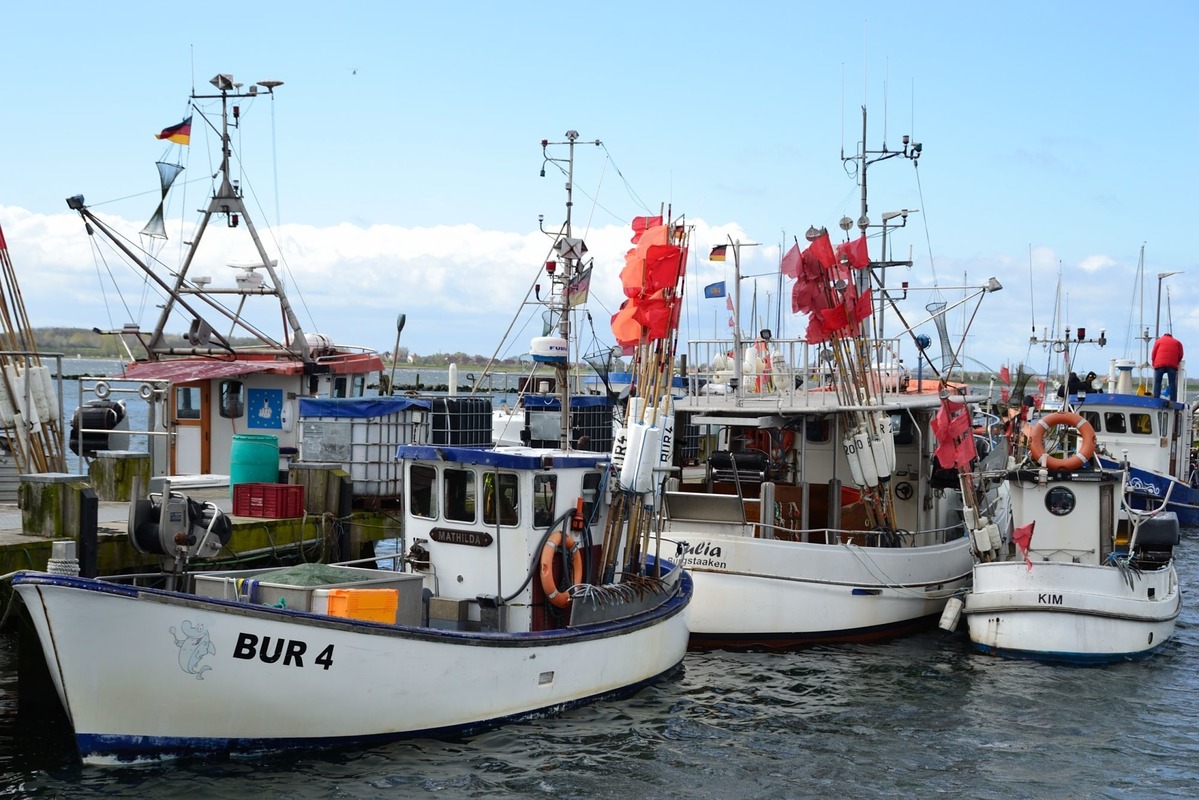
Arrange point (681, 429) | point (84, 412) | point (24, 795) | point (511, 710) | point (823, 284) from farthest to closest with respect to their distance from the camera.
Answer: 1. point (84, 412)
2. point (681, 429)
3. point (823, 284)
4. point (511, 710)
5. point (24, 795)

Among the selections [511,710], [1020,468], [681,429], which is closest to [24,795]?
[511,710]

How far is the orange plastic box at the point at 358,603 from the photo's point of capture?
37.0 ft

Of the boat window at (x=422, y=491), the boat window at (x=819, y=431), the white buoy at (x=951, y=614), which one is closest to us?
the boat window at (x=422, y=491)

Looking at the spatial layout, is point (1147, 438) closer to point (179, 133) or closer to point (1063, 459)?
point (1063, 459)

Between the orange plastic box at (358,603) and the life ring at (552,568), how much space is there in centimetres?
186

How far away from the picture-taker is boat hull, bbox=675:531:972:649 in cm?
1661

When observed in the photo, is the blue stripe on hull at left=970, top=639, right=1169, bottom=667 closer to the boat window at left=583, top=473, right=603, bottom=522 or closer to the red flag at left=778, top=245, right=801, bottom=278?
the red flag at left=778, top=245, right=801, bottom=278

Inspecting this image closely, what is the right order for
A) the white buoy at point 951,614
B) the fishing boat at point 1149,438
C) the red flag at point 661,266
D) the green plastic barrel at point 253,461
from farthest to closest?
the fishing boat at point 1149,438 < the green plastic barrel at point 253,461 < the white buoy at point 951,614 < the red flag at point 661,266

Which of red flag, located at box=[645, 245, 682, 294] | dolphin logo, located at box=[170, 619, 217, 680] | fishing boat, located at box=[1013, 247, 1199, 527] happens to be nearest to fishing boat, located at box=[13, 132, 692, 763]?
dolphin logo, located at box=[170, 619, 217, 680]

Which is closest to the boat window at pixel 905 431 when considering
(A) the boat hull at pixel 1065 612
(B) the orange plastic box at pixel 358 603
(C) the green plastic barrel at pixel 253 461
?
(A) the boat hull at pixel 1065 612

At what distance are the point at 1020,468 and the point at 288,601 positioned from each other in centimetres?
1099

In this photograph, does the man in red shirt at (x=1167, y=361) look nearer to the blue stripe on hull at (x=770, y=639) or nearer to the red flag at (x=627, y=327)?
the blue stripe on hull at (x=770, y=639)

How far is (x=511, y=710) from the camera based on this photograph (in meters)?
12.3

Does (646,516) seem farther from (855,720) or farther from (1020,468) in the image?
(1020,468)
